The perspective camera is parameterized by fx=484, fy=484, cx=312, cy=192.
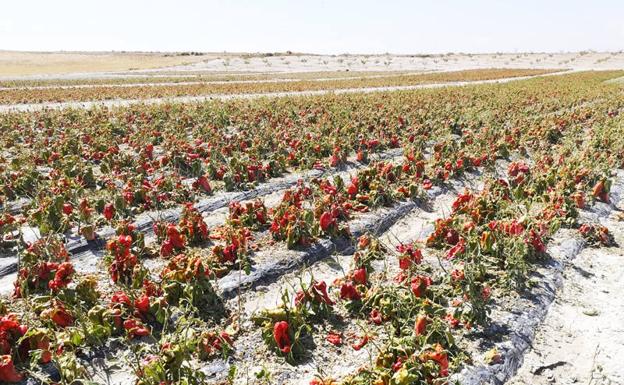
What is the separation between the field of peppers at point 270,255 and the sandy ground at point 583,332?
49 centimetres

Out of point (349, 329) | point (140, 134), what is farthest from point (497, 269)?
point (140, 134)

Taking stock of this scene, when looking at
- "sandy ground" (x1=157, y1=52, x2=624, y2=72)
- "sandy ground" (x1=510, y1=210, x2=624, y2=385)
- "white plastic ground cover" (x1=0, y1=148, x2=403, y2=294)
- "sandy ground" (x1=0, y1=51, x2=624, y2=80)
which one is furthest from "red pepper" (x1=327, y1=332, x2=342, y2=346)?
"sandy ground" (x1=0, y1=51, x2=624, y2=80)

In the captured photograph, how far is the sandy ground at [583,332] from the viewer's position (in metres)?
4.87

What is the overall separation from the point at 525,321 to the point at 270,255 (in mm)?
3528

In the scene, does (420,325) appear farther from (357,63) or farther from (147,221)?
(357,63)

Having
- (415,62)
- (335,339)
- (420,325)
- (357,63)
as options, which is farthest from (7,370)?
(415,62)

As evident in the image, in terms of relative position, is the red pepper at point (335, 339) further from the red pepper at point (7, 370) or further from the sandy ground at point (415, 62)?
the sandy ground at point (415, 62)

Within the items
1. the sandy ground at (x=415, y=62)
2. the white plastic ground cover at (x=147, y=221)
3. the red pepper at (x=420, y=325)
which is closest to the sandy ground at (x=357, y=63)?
the sandy ground at (x=415, y=62)

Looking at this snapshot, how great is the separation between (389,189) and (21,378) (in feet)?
22.7

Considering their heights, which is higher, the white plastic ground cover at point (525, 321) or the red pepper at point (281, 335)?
the red pepper at point (281, 335)

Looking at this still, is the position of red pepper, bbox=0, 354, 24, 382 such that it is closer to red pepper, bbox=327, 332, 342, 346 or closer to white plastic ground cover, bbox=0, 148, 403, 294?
white plastic ground cover, bbox=0, 148, 403, 294

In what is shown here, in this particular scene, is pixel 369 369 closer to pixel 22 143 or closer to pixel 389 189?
pixel 389 189

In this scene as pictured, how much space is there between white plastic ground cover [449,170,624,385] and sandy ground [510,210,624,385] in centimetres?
10

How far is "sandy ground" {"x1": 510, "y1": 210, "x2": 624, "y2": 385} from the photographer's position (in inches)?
192
